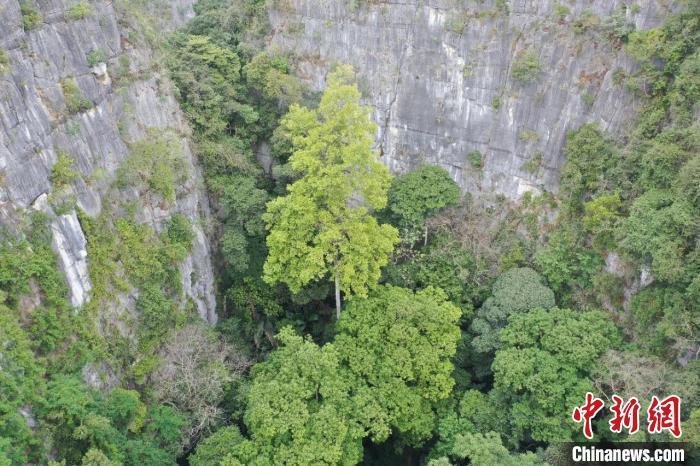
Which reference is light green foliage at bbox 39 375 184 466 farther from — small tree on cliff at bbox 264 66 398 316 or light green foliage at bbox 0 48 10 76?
light green foliage at bbox 0 48 10 76

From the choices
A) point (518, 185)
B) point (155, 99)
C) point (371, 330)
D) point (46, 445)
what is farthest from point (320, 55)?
point (46, 445)

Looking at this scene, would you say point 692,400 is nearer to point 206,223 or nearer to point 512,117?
point 512,117

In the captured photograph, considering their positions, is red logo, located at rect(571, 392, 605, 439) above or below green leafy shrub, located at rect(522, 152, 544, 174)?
below

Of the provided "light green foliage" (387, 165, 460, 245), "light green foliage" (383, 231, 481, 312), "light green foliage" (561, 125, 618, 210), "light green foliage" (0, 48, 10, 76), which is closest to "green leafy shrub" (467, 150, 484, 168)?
"light green foliage" (387, 165, 460, 245)

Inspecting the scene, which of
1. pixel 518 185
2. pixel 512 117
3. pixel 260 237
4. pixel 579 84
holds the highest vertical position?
pixel 579 84

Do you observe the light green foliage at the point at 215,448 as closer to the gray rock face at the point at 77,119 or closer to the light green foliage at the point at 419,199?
the gray rock face at the point at 77,119

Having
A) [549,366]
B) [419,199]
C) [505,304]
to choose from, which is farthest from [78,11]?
[549,366]

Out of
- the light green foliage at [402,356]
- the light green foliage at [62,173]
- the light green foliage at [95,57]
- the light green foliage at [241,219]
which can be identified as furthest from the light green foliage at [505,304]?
the light green foliage at [95,57]
